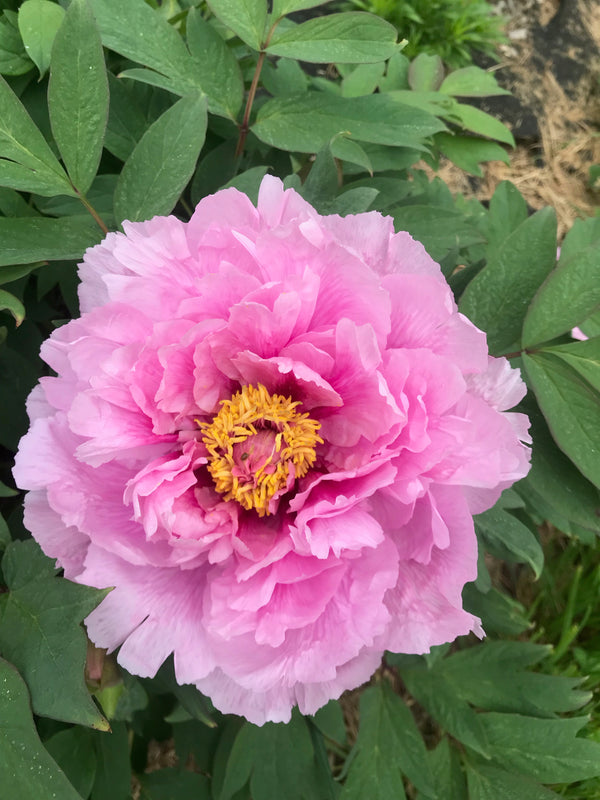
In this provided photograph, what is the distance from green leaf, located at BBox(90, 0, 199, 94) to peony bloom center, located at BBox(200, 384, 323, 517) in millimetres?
377

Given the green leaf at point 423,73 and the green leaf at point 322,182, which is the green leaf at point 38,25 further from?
the green leaf at point 423,73

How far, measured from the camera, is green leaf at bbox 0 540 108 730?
1.85 ft

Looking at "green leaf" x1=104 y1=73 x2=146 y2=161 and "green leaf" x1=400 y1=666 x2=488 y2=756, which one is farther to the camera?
"green leaf" x1=400 y1=666 x2=488 y2=756

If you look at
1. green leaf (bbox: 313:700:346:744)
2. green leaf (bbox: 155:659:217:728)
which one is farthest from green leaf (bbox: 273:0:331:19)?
green leaf (bbox: 313:700:346:744)

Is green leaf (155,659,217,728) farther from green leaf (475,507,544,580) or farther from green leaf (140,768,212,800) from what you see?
green leaf (140,768,212,800)

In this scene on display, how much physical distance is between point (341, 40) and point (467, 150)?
460 mm

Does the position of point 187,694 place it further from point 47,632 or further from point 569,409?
point 569,409

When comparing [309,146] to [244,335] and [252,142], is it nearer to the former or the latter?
[252,142]

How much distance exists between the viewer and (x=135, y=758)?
1.17 metres

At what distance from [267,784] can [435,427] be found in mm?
688

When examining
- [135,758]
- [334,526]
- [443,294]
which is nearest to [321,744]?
[135,758]

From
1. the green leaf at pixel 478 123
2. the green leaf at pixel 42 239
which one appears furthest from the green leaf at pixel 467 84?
the green leaf at pixel 42 239

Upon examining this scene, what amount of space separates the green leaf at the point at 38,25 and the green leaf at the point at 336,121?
0.24 m

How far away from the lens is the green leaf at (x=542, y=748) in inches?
37.9
